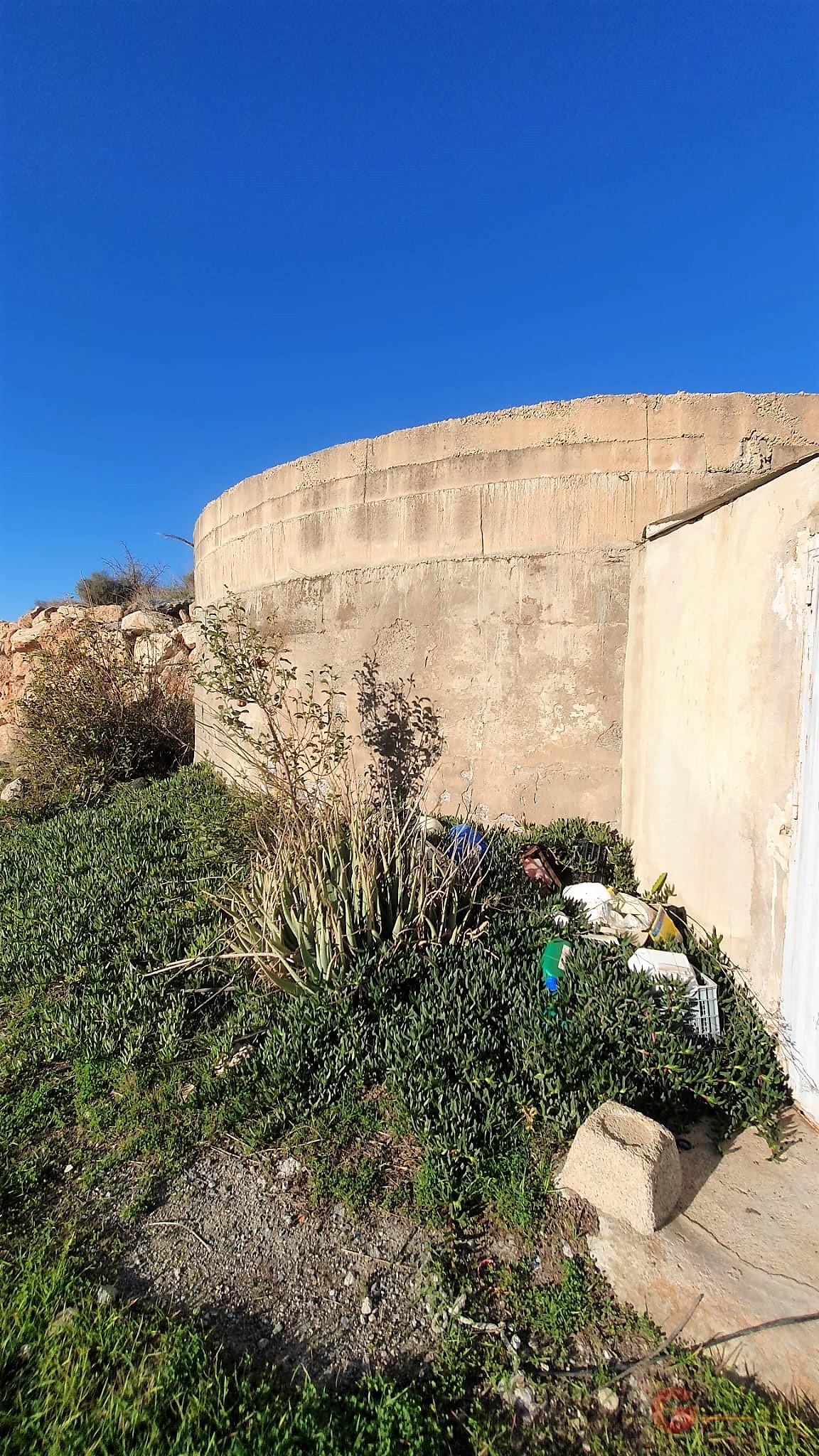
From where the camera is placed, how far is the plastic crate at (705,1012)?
261 centimetres

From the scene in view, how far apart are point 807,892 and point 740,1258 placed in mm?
1217

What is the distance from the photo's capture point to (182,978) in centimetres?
326

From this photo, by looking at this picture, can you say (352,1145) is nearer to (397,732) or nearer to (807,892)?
(807,892)

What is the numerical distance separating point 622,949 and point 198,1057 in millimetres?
2024

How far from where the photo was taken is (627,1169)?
6.40 ft

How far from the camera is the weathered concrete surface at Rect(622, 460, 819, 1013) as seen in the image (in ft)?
8.38

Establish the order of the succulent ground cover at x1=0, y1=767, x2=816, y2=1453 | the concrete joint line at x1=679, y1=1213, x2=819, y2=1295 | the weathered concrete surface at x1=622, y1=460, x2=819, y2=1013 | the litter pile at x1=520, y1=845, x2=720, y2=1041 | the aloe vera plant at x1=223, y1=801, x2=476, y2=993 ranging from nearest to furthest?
the succulent ground cover at x1=0, y1=767, x2=816, y2=1453
the concrete joint line at x1=679, y1=1213, x2=819, y2=1295
the weathered concrete surface at x1=622, y1=460, x2=819, y2=1013
the litter pile at x1=520, y1=845, x2=720, y2=1041
the aloe vera plant at x1=223, y1=801, x2=476, y2=993

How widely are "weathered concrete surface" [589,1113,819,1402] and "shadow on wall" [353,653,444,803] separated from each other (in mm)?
2890

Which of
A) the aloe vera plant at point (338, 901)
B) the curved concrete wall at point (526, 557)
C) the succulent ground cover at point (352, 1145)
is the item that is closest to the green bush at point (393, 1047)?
the succulent ground cover at point (352, 1145)

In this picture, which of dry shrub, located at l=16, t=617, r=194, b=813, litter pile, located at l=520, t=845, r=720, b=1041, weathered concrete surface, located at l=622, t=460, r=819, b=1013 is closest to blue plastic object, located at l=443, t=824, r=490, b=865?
litter pile, located at l=520, t=845, r=720, b=1041

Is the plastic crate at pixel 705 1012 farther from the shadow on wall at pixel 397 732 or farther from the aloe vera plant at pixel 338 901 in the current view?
the shadow on wall at pixel 397 732

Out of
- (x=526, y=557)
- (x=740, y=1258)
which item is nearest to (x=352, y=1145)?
(x=740, y=1258)

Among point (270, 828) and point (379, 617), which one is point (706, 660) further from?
point (270, 828)

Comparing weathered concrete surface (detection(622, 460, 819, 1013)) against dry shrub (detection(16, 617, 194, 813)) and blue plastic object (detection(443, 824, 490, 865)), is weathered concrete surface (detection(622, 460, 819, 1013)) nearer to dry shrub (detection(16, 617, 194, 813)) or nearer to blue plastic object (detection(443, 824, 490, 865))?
blue plastic object (detection(443, 824, 490, 865))
